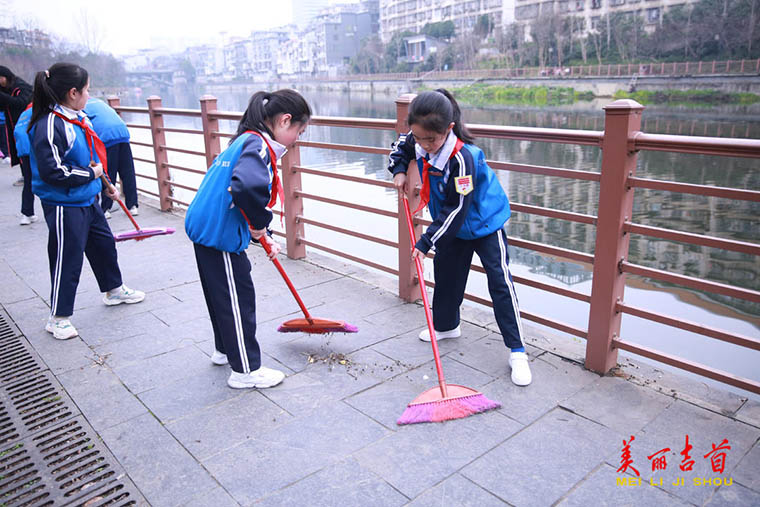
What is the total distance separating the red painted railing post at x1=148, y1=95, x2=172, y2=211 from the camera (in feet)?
23.0

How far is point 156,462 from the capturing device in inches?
93.7

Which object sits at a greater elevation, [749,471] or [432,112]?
[432,112]

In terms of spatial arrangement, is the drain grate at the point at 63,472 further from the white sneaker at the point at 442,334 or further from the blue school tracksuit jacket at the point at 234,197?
the white sneaker at the point at 442,334

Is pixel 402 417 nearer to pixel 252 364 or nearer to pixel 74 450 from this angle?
pixel 252 364

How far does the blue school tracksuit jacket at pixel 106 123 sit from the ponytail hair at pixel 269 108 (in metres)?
3.46

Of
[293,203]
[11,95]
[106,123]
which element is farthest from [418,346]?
[11,95]

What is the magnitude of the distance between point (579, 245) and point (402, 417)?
Answer: 6772 millimetres

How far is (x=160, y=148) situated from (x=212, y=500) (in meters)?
5.83

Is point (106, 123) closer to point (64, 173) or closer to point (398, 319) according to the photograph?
point (64, 173)

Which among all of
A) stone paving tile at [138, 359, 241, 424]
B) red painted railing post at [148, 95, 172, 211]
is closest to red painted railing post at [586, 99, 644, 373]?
stone paving tile at [138, 359, 241, 424]

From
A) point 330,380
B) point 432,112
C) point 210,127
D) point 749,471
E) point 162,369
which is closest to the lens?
point 749,471

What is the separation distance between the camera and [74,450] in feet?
8.13

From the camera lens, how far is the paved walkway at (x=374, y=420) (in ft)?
7.17

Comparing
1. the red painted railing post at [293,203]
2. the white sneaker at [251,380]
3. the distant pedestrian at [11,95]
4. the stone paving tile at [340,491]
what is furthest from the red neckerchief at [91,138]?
the distant pedestrian at [11,95]
